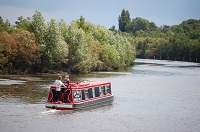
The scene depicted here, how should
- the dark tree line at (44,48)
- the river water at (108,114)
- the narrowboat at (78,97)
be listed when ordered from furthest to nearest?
the dark tree line at (44,48) → the narrowboat at (78,97) → the river water at (108,114)

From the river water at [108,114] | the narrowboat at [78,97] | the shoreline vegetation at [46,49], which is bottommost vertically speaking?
the river water at [108,114]

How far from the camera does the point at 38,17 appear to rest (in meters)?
84.3

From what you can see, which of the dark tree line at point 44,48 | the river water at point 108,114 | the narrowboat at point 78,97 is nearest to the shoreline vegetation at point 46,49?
the dark tree line at point 44,48

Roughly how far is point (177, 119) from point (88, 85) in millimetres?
9943

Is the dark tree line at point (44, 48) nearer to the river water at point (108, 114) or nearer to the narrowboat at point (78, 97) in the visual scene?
the river water at point (108, 114)

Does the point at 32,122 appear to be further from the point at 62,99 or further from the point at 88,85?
the point at 88,85

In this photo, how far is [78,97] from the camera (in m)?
40.7

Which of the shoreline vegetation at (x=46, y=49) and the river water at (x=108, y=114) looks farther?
the shoreline vegetation at (x=46, y=49)

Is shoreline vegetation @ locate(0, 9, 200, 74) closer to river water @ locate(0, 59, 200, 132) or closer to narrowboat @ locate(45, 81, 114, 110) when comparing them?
river water @ locate(0, 59, 200, 132)

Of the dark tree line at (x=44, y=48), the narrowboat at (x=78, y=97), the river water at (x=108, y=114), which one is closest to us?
the river water at (x=108, y=114)

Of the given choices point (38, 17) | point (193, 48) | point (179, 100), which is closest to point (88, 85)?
point (179, 100)

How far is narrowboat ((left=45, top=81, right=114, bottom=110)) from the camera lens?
39.5 m

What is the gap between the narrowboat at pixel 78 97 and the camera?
3950 centimetres

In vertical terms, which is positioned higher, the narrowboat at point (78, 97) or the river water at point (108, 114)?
the narrowboat at point (78, 97)
